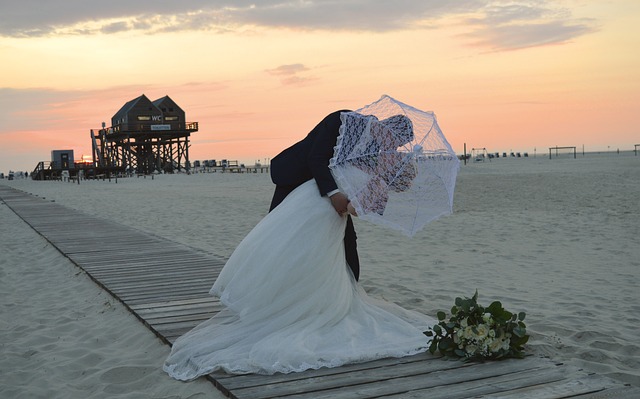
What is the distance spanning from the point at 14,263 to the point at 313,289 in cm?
611

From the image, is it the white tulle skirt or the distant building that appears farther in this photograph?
the distant building

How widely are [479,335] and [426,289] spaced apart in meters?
2.86

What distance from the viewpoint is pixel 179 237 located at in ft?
36.6

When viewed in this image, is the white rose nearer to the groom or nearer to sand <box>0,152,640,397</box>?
sand <box>0,152,640,397</box>

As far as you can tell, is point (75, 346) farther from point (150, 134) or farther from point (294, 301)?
point (150, 134)

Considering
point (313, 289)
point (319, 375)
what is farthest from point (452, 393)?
point (313, 289)

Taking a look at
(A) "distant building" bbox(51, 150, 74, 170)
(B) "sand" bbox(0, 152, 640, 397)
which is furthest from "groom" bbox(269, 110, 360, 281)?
(A) "distant building" bbox(51, 150, 74, 170)

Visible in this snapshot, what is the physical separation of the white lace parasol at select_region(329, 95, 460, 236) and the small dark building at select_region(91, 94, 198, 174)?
61.4m

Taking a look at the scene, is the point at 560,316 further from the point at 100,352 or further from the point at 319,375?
the point at 100,352

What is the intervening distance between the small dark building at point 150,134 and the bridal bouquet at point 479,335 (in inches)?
2425

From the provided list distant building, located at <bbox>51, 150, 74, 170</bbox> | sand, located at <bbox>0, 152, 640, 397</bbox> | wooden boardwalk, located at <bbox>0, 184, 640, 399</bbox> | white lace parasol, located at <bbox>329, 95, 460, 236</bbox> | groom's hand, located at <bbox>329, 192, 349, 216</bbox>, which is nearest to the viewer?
wooden boardwalk, located at <bbox>0, 184, 640, 399</bbox>

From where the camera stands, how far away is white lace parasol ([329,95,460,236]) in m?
3.60

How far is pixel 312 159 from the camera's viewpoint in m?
3.80

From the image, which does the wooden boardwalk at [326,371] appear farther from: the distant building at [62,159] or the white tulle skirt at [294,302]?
the distant building at [62,159]
